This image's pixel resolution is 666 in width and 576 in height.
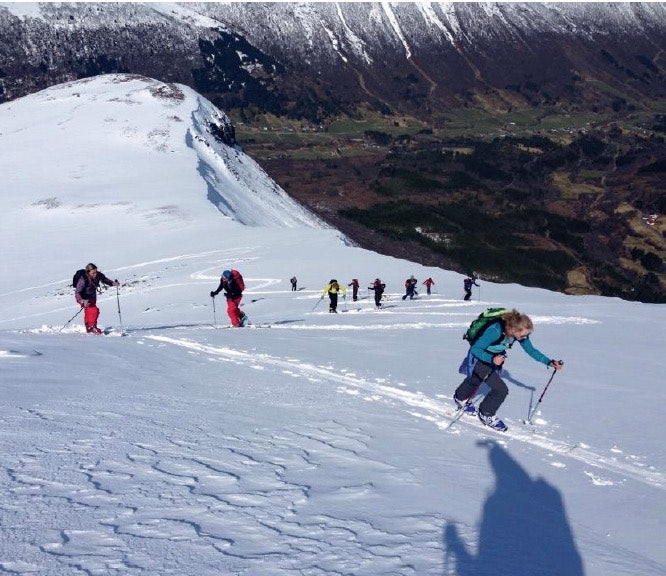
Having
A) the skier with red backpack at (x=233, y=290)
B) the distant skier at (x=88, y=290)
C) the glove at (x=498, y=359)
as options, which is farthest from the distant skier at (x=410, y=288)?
the glove at (x=498, y=359)

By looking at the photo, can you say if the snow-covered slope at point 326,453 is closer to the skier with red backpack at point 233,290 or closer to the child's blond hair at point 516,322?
the skier with red backpack at point 233,290

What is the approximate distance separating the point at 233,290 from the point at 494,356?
10582 mm

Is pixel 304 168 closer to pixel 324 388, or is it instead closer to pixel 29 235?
pixel 29 235

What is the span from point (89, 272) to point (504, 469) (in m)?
12.2

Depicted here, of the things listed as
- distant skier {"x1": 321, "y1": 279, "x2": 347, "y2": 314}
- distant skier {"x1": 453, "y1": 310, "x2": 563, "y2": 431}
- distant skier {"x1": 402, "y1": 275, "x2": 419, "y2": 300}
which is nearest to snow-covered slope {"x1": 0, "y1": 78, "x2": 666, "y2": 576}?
distant skier {"x1": 453, "y1": 310, "x2": 563, "y2": 431}

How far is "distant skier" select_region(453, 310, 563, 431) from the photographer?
351 inches

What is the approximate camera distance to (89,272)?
17250 millimetres

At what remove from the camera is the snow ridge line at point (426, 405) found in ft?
25.9

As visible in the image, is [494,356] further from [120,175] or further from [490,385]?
[120,175]

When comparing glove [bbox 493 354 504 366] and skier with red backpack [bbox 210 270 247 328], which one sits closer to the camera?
glove [bbox 493 354 504 366]

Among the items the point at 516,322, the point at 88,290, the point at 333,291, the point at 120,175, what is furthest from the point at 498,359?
the point at 120,175

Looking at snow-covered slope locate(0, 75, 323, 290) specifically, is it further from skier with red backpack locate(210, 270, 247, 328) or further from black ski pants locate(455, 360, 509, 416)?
black ski pants locate(455, 360, 509, 416)

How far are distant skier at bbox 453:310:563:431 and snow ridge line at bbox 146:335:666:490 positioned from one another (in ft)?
0.82

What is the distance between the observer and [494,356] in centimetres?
923
